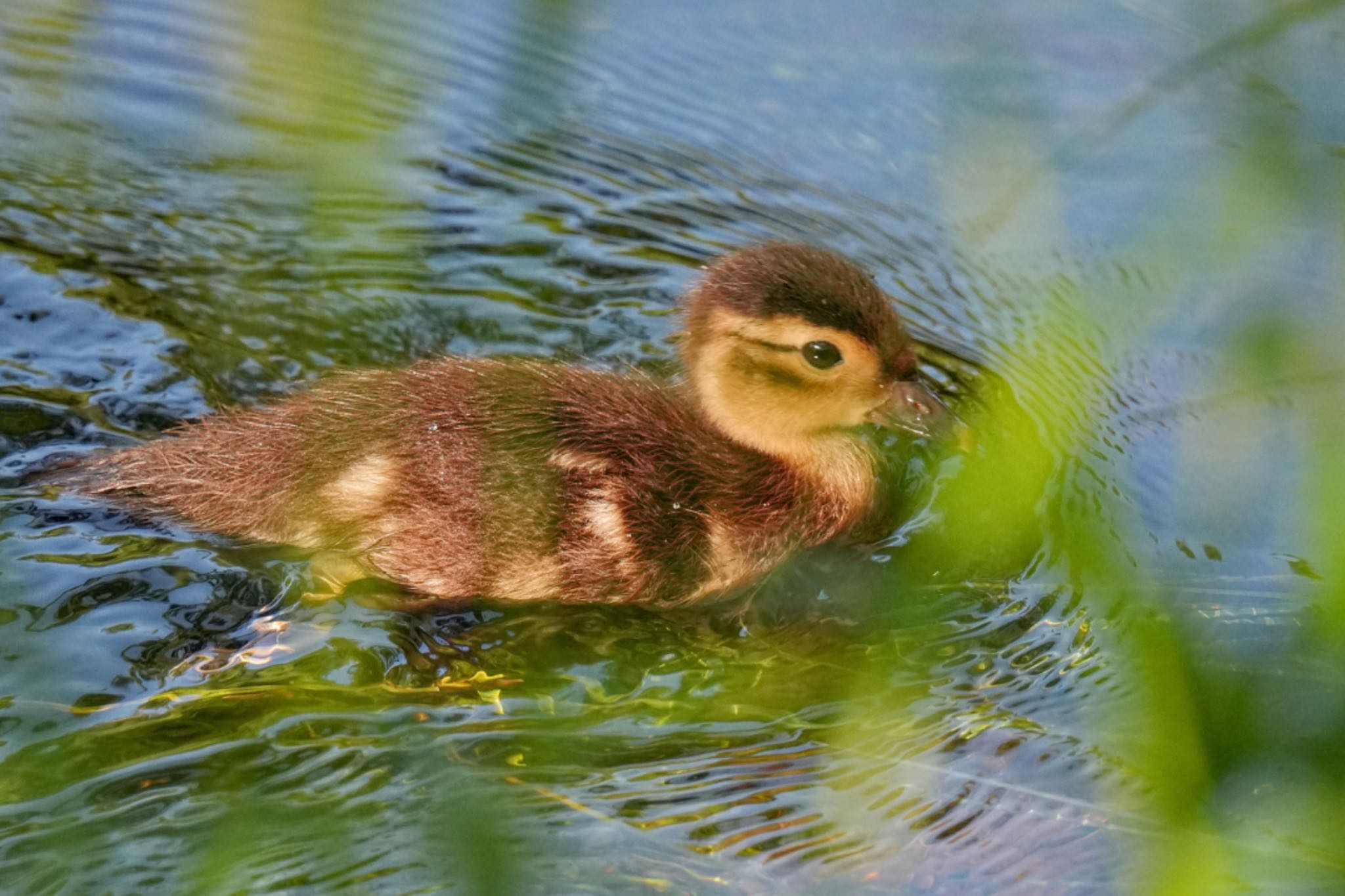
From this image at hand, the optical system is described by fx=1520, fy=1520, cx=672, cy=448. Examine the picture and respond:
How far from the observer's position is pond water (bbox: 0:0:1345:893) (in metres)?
1.18

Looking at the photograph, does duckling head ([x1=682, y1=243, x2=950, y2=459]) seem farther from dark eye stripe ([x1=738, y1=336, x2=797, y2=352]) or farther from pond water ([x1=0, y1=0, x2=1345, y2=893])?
pond water ([x1=0, y1=0, x2=1345, y2=893])

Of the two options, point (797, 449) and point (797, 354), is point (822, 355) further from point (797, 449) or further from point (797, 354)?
point (797, 449)

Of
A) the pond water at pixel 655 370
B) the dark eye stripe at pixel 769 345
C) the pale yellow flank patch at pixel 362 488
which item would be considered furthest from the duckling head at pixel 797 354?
the pale yellow flank patch at pixel 362 488

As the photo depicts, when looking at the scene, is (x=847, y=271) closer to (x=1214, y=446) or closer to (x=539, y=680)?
(x=1214, y=446)

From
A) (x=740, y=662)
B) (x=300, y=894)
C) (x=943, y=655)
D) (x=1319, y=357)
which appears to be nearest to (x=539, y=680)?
(x=740, y=662)

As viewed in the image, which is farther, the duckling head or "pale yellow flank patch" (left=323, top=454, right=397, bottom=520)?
the duckling head

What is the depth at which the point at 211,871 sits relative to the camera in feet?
2.63

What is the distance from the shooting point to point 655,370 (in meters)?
3.97

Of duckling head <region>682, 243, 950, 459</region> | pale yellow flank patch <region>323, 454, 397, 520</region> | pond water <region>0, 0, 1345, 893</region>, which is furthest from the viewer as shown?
duckling head <region>682, 243, 950, 459</region>

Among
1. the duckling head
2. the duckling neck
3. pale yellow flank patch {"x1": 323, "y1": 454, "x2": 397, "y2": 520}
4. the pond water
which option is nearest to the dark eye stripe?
the duckling head

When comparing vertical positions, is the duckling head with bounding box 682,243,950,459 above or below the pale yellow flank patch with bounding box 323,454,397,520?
above

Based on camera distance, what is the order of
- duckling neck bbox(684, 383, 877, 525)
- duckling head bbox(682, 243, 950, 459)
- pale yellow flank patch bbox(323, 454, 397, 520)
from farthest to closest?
1. duckling neck bbox(684, 383, 877, 525)
2. duckling head bbox(682, 243, 950, 459)
3. pale yellow flank patch bbox(323, 454, 397, 520)

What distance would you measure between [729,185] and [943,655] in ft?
6.97

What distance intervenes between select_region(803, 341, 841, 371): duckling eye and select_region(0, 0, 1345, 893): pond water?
1.38 feet
